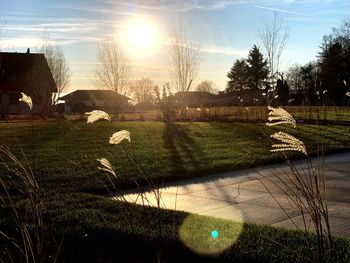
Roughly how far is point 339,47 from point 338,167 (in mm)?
54127

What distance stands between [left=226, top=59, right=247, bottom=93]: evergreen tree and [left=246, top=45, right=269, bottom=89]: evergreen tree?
0.93 meters

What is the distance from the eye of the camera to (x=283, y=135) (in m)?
2.22

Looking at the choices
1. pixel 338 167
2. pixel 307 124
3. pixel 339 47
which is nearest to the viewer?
pixel 338 167

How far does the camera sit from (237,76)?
72.3m

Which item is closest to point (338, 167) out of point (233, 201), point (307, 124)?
point (233, 201)

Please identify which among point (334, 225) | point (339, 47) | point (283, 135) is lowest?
point (334, 225)

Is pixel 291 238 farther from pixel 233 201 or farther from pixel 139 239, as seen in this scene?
pixel 233 201

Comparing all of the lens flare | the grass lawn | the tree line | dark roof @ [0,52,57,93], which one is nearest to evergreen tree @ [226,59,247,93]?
the tree line

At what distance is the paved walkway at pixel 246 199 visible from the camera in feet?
16.3

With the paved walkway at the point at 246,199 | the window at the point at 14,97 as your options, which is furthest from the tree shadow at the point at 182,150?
the window at the point at 14,97

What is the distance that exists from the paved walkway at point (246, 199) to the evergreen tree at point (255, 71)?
6249 cm

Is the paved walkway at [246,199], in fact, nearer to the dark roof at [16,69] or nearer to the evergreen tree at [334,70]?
the dark roof at [16,69]

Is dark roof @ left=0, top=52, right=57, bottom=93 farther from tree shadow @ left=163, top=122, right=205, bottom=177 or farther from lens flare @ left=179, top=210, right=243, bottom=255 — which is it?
lens flare @ left=179, top=210, right=243, bottom=255

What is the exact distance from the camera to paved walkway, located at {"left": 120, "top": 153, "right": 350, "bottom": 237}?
Answer: 16.3ft
